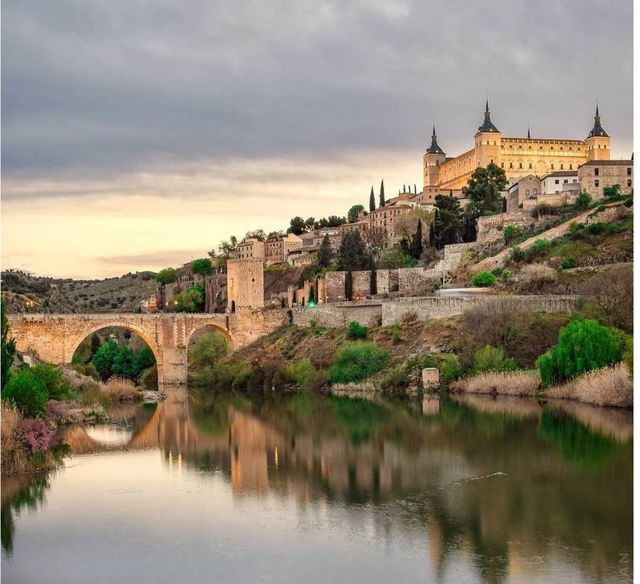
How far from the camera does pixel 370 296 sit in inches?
2324

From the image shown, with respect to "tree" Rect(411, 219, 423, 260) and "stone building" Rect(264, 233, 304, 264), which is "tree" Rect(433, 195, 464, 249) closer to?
"tree" Rect(411, 219, 423, 260)

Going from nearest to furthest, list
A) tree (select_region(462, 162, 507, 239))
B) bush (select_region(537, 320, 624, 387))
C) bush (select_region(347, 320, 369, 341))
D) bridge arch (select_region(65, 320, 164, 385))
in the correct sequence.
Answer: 1. bush (select_region(537, 320, 624, 387))
2. bush (select_region(347, 320, 369, 341))
3. bridge arch (select_region(65, 320, 164, 385))
4. tree (select_region(462, 162, 507, 239))

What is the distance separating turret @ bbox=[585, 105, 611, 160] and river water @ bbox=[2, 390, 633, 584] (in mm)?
65780

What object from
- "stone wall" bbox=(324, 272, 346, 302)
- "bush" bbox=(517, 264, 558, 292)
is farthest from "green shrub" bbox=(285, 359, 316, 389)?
"stone wall" bbox=(324, 272, 346, 302)

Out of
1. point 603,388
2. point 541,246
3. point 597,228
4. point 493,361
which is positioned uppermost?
point 597,228

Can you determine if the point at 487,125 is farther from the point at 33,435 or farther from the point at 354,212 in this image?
the point at 33,435

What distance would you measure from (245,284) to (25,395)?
118ft

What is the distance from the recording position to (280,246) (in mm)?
95625

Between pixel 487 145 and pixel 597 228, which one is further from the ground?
pixel 487 145

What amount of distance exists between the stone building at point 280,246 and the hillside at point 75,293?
14.7 meters

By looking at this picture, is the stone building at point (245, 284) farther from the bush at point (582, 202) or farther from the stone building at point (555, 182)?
the stone building at point (555, 182)

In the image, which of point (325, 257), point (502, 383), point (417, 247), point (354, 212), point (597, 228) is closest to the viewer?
point (502, 383)

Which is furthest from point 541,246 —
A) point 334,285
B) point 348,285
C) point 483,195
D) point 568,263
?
point 483,195

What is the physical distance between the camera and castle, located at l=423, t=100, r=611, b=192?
92188mm
